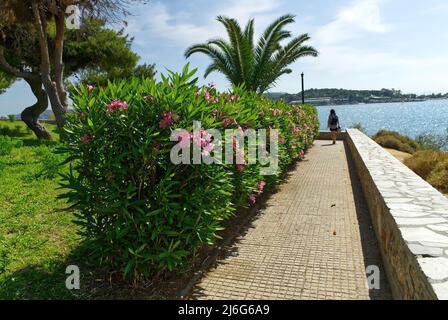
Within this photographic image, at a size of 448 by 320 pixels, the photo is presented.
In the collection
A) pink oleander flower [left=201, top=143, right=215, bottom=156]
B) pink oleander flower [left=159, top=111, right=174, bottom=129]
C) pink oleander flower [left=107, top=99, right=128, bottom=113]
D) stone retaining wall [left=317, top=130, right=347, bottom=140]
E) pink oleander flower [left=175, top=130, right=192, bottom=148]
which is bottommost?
stone retaining wall [left=317, top=130, right=347, bottom=140]

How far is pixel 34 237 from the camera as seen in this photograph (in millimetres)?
4543

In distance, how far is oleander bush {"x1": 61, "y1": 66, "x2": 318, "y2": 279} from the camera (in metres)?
3.05

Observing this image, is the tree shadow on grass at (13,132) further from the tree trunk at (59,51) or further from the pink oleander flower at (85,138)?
the pink oleander flower at (85,138)

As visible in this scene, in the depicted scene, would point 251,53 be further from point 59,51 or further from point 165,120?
point 165,120

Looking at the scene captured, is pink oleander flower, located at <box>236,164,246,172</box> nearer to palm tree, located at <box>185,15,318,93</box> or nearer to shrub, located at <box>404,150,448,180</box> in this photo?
shrub, located at <box>404,150,448,180</box>

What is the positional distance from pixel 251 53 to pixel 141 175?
1302 centimetres

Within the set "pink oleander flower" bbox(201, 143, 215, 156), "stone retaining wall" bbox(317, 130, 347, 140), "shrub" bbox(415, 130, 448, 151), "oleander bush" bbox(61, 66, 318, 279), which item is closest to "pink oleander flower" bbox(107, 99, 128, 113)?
"oleander bush" bbox(61, 66, 318, 279)

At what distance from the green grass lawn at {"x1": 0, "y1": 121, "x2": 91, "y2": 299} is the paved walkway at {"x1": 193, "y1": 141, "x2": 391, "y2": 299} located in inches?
59.1

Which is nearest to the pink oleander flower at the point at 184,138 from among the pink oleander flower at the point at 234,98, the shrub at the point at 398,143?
the pink oleander flower at the point at 234,98

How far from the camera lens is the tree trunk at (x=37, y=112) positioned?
15977mm

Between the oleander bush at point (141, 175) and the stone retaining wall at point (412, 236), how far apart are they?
1700mm

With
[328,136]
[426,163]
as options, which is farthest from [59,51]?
[328,136]
